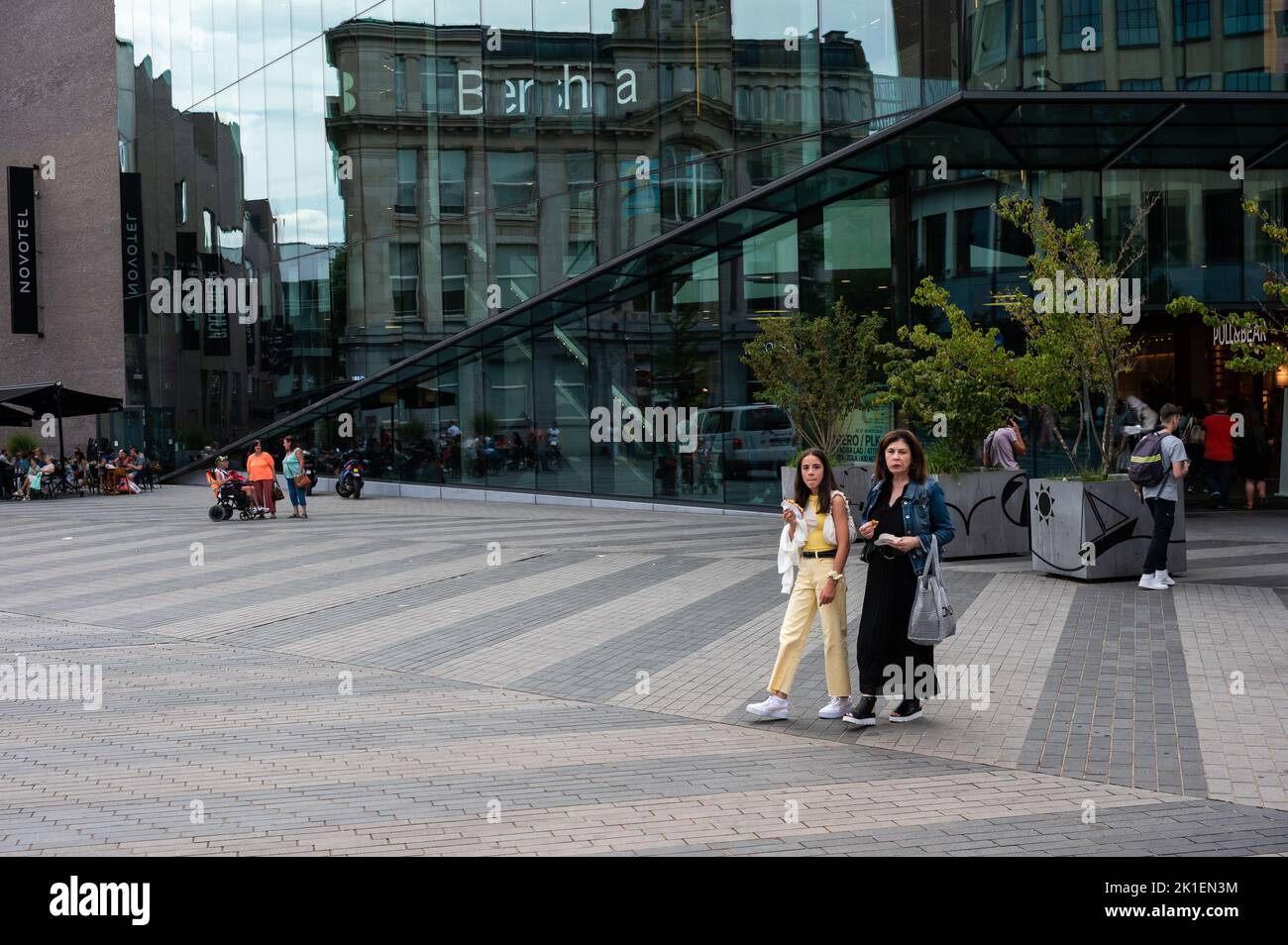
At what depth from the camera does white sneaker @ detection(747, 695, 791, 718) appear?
26.1ft

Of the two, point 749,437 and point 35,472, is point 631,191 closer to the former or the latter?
point 749,437

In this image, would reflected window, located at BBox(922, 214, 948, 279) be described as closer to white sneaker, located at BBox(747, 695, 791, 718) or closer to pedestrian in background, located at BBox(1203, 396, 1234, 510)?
pedestrian in background, located at BBox(1203, 396, 1234, 510)

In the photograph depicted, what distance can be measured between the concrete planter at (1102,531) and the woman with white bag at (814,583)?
20.2 feet

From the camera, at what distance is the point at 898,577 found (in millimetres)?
7688

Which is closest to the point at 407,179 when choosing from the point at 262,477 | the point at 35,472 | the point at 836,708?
the point at 262,477

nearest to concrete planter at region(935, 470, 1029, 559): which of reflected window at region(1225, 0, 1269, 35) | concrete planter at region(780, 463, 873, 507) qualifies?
concrete planter at region(780, 463, 873, 507)

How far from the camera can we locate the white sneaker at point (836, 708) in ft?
26.1

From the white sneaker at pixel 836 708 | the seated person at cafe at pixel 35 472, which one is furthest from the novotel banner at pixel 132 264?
the white sneaker at pixel 836 708

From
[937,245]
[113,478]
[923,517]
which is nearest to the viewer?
[923,517]

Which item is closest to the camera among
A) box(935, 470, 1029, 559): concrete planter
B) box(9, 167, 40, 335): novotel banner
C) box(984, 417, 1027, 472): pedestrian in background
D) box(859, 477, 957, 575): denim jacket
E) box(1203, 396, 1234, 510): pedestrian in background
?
box(859, 477, 957, 575): denim jacket

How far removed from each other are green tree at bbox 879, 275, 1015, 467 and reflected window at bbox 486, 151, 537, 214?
44.2 ft

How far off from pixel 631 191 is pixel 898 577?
18.2m
